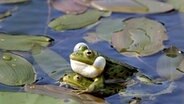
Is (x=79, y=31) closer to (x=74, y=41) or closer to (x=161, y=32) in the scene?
(x=74, y=41)

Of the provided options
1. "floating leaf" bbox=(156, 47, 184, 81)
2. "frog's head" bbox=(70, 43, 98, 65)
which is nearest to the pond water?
"floating leaf" bbox=(156, 47, 184, 81)

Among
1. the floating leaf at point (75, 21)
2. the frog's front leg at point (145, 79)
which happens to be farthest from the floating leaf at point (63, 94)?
the floating leaf at point (75, 21)

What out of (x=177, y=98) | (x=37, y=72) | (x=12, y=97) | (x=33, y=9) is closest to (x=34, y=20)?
(x=33, y=9)

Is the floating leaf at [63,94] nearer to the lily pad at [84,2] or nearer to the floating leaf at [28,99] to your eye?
the floating leaf at [28,99]

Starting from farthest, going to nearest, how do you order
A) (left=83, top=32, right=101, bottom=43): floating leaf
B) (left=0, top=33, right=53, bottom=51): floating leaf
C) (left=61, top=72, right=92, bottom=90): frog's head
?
(left=83, top=32, right=101, bottom=43): floating leaf < (left=0, top=33, right=53, bottom=51): floating leaf < (left=61, top=72, right=92, bottom=90): frog's head

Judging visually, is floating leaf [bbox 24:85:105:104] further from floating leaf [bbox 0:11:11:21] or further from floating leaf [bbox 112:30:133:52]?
floating leaf [bbox 0:11:11:21]

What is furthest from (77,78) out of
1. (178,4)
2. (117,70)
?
(178,4)
